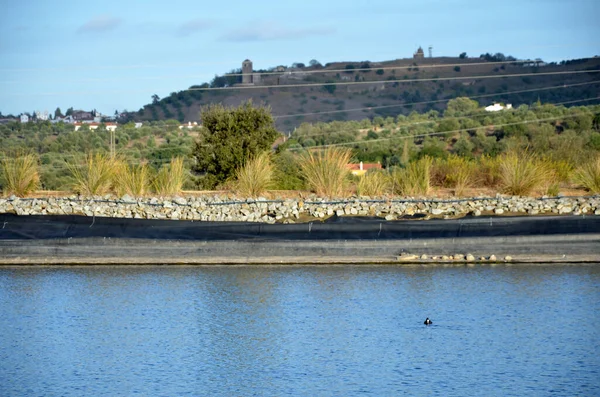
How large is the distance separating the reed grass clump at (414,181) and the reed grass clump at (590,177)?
3200 millimetres

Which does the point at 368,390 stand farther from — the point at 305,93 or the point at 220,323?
the point at 305,93

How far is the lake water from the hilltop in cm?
4838

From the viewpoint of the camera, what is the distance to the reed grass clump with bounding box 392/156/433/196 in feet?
54.7

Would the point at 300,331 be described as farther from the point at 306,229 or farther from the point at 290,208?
the point at 290,208

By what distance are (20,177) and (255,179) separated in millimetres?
4771

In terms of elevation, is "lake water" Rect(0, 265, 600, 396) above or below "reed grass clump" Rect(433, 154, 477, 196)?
below

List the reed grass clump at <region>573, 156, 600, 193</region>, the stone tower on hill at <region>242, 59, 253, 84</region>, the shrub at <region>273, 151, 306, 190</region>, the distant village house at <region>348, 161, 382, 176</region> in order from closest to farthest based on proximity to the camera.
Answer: the reed grass clump at <region>573, 156, 600, 193</region> → the shrub at <region>273, 151, 306, 190</region> → the distant village house at <region>348, 161, 382, 176</region> → the stone tower on hill at <region>242, 59, 253, 84</region>

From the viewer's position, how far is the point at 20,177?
16750 millimetres

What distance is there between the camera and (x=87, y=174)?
1669 centimetres

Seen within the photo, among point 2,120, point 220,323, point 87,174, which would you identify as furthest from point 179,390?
point 2,120

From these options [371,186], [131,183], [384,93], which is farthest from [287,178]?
[384,93]

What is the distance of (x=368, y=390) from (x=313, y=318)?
259 centimetres

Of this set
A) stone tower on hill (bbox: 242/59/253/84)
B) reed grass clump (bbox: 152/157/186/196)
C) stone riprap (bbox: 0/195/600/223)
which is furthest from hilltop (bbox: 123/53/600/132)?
stone riprap (bbox: 0/195/600/223)

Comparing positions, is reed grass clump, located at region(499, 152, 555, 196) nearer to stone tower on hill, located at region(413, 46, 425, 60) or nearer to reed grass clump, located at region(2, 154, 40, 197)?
reed grass clump, located at region(2, 154, 40, 197)
